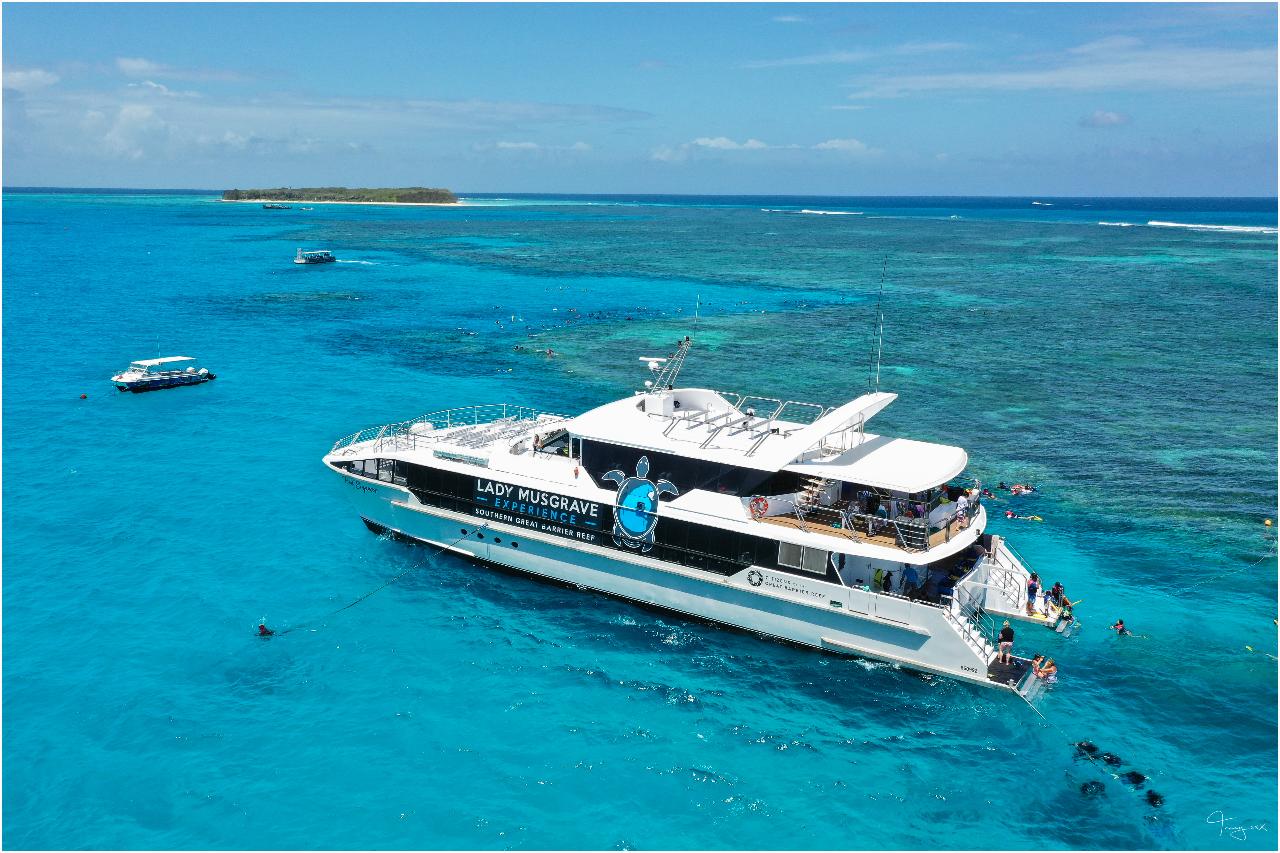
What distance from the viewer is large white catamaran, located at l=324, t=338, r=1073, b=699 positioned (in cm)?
2270

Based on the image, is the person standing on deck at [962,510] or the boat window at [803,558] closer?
the boat window at [803,558]

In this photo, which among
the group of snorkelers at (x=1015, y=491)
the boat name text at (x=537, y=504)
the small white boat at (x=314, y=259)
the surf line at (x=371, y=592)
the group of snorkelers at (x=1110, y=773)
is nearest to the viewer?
the group of snorkelers at (x=1110, y=773)

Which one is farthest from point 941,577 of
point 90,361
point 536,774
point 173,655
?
point 90,361

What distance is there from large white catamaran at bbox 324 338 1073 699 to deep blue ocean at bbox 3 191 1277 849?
1046 millimetres

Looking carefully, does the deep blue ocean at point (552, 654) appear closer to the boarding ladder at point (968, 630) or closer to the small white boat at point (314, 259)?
the boarding ladder at point (968, 630)

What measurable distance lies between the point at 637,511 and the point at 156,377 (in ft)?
123

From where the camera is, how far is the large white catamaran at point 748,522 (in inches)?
894

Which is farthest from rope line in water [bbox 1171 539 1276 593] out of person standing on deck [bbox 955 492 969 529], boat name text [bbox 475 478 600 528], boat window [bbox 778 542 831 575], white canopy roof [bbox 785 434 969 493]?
boat name text [bbox 475 478 600 528]

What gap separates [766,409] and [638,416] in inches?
729

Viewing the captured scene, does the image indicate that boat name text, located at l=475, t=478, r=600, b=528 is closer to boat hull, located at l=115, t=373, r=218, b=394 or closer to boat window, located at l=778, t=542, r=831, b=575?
boat window, located at l=778, t=542, r=831, b=575

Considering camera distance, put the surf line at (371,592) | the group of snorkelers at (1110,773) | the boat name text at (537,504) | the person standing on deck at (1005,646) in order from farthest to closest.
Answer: the boat name text at (537,504) < the surf line at (371,592) < the person standing on deck at (1005,646) < the group of snorkelers at (1110,773)

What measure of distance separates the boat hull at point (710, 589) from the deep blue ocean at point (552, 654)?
0.68 m

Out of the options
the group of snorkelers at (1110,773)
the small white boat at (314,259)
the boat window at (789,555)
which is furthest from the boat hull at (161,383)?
the small white boat at (314,259)

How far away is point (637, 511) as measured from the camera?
25141mm
